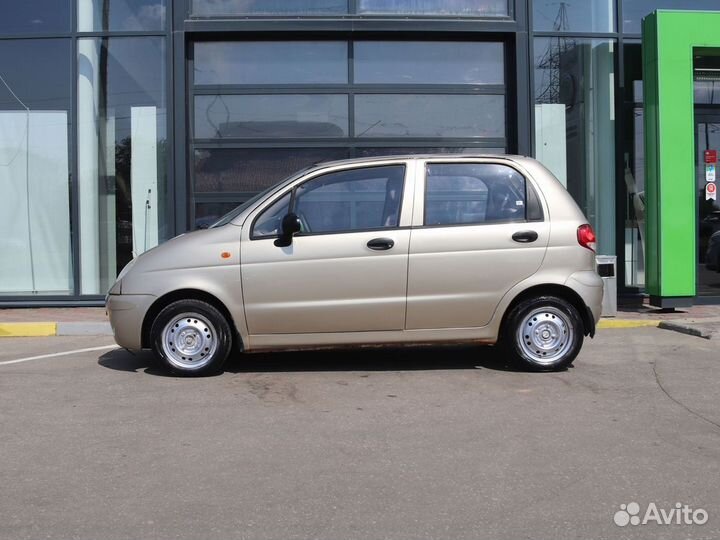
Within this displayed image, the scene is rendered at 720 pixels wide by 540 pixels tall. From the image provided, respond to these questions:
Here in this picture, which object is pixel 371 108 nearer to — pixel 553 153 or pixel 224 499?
pixel 553 153

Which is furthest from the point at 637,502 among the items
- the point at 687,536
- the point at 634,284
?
the point at 634,284

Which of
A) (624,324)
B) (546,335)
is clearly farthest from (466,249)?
(624,324)

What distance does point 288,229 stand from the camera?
6.12 meters

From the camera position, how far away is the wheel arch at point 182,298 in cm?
623

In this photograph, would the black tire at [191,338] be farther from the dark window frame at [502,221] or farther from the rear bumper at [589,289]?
the rear bumper at [589,289]

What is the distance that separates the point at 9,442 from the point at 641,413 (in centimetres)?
414

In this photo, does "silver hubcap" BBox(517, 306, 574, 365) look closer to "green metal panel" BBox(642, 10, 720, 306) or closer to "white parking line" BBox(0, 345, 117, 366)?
"green metal panel" BBox(642, 10, 720, 306)

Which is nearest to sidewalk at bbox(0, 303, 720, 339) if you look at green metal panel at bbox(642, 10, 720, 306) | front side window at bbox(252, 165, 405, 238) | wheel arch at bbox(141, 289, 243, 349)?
green metal panel at bbox(642, 10, 720, 306)

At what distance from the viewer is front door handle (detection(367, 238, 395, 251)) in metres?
6.20

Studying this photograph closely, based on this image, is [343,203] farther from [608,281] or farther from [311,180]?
[608,281]

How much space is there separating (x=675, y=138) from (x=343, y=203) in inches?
214

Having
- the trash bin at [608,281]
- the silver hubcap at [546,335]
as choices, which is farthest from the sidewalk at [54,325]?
the trash bin at [608,281]

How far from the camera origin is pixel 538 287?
635cm

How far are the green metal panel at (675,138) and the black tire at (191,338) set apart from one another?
20.2 ft
